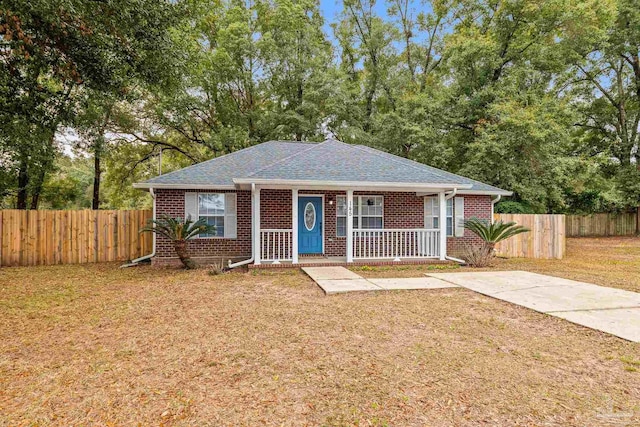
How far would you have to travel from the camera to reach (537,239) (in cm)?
1302

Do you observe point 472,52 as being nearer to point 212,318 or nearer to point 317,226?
point 317,226

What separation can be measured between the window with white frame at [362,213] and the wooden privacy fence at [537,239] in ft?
16.1

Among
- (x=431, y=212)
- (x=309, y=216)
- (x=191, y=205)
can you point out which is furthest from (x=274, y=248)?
(x=431, y=212)

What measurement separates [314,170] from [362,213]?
2.84m

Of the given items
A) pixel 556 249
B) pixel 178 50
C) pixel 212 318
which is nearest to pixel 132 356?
pixel 212 318

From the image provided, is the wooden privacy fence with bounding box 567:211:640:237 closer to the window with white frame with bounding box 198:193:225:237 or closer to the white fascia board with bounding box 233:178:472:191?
the white fascia board with bounding box 233:178:472:191

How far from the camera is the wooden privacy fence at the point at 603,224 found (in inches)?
891

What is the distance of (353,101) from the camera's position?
837 inches

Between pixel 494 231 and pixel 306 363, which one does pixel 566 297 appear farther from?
pixel 306 363

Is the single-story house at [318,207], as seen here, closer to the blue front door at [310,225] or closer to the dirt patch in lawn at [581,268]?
the blue front door at [310,225]

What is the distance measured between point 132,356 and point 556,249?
14259 mm

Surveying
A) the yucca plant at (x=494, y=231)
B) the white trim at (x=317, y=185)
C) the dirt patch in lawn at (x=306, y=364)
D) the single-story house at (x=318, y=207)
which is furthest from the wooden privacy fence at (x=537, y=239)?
the dirt patch in lawn at (x=306, y=364)

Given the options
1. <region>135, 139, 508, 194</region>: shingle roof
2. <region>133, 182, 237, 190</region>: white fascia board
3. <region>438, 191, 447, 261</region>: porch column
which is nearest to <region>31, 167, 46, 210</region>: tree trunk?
<region>133, 182, 237, 190</region>: white fascia board

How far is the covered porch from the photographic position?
992 centimetres
